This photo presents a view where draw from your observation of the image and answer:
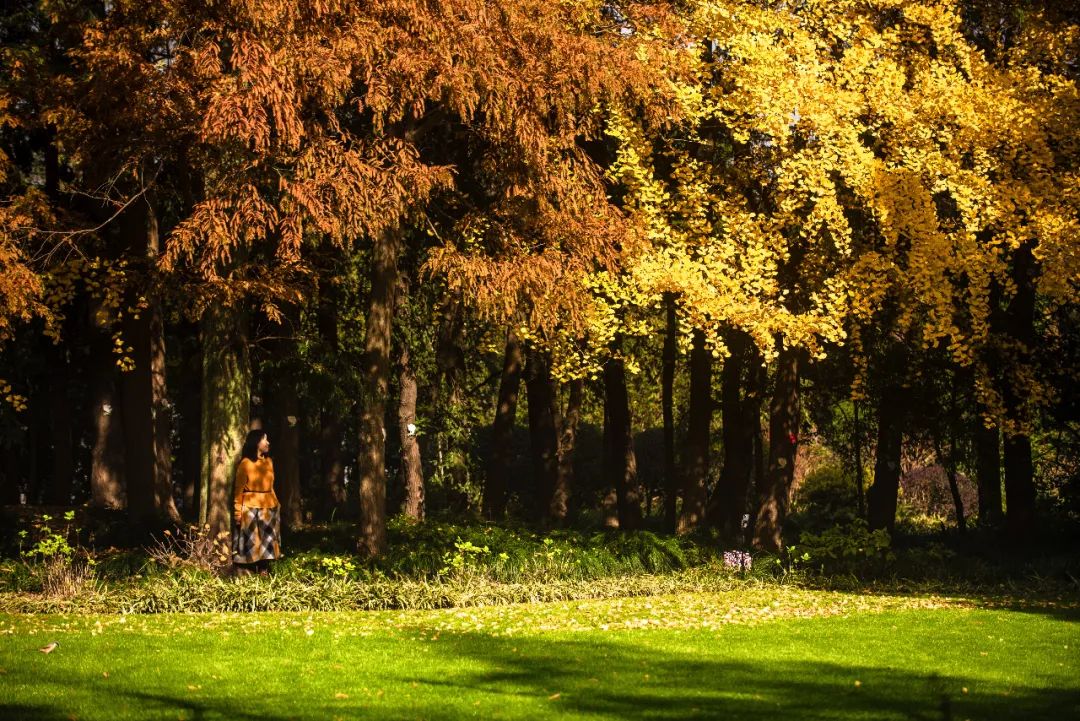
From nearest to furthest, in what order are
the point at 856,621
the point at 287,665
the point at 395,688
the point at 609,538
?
the point at 395,688 < the point at 287,665 < the point at 856,621 < the point at 609,538

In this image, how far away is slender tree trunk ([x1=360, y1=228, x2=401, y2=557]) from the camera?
1645 cm

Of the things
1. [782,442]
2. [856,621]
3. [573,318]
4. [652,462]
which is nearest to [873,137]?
[782,442]

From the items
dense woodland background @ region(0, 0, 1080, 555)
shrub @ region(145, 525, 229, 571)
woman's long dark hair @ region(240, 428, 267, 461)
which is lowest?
shrub @ region(145, 525, 229, 571)

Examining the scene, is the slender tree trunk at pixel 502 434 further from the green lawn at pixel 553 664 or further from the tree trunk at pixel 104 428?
the green lawn at pixel 553 664

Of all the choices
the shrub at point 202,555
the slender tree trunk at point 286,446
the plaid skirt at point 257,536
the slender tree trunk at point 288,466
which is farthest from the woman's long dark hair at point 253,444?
the slender tree trunk at point 288,466

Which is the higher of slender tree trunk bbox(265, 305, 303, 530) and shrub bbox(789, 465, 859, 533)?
slender tree trunk bbox(265, 305, 303, 530)

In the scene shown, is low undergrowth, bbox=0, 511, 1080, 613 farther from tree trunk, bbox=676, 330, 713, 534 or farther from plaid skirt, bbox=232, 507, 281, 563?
tree trunk, bbox=676, 330, 713, 534

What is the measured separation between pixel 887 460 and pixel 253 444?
11.3m

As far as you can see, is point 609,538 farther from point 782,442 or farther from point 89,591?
point 89,591

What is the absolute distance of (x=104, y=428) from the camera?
22750 millimetres

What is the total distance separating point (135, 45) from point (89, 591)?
611 centimetres

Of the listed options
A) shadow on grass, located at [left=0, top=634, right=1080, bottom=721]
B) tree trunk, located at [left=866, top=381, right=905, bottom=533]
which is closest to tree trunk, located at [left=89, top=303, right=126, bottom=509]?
tree trunk, located at [left=866, top=381, right=905, bottom=533]

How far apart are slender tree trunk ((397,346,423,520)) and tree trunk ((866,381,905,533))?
7.38m

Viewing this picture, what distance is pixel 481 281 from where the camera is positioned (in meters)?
15.5
